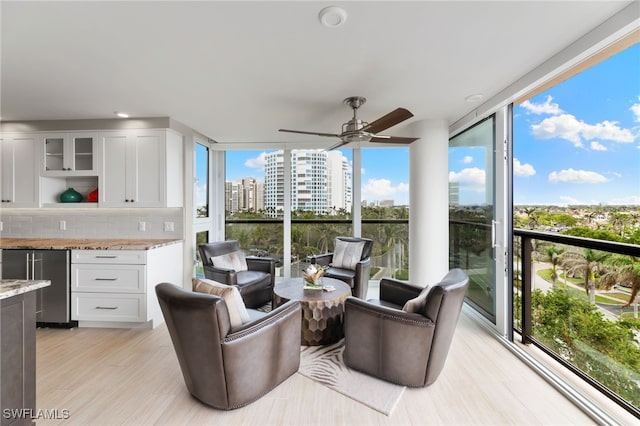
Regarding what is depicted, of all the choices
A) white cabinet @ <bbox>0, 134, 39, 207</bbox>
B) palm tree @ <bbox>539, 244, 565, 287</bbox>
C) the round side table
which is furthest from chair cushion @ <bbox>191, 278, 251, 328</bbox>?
white cabinet @ <bbox>0, 134, 39, 207</bbox>

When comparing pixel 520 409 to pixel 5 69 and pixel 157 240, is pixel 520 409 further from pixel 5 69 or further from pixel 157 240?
pixel 5 69

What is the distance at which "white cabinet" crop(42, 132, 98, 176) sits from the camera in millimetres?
3686

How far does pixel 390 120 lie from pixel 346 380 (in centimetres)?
216

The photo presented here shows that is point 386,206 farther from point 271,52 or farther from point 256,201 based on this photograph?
point 271,52

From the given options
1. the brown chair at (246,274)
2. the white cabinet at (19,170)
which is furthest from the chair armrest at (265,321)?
the white cabinet at (19,170)

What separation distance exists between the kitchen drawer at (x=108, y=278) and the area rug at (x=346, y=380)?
2064mm

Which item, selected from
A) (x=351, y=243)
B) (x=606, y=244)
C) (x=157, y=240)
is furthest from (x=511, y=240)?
(x=157, y=240)

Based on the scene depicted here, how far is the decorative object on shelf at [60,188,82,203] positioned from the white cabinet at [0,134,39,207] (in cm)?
31

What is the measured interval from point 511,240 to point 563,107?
4.68ft

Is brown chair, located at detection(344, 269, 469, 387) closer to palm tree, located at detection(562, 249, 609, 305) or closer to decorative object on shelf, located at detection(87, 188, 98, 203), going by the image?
palm tree, located at detection(562, 249, 609, 305)

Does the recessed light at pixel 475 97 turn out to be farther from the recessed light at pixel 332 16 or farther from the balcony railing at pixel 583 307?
the recessed light at pixel 332 16

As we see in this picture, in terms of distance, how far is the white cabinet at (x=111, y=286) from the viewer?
3158 mm

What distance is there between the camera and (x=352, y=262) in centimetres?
398

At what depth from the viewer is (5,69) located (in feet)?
7.63
